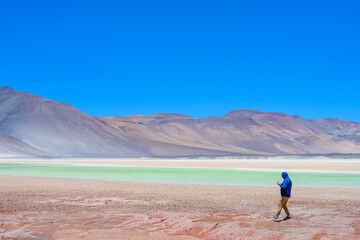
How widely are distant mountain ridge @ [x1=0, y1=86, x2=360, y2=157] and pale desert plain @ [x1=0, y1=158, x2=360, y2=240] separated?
2859 inches

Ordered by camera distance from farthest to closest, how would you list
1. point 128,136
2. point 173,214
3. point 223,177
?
1. point 128,136
2. point 223,177
3. point 173,214

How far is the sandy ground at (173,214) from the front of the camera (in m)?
7.95

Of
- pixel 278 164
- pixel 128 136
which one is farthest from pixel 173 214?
pixel 128 136

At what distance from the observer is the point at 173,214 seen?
396 inches

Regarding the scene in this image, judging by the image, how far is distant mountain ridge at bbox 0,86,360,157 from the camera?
103875 millimetres

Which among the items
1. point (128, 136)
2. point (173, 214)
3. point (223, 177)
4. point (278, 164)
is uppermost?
point (128, 136)

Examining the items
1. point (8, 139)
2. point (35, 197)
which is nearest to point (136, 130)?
point (8, 139)

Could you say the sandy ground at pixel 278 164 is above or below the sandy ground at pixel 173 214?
above

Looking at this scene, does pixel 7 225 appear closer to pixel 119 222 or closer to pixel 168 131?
pixel 119 222

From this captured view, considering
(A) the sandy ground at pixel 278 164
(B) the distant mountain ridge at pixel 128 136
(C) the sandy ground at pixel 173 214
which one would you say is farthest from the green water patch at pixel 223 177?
(B) the distant mountain ridge at pixel 128 136

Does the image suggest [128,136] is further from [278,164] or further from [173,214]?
[173,214]

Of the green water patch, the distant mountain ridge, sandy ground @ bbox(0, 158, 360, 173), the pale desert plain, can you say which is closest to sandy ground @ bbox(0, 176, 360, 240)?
the pale desert plain

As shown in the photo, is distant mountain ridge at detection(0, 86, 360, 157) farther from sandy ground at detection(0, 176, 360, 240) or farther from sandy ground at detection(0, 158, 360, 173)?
sandy ground at detection(0, 176, 360, 240)

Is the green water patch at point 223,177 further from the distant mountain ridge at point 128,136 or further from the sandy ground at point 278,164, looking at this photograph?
the distant mountain ridge at point 128,136
